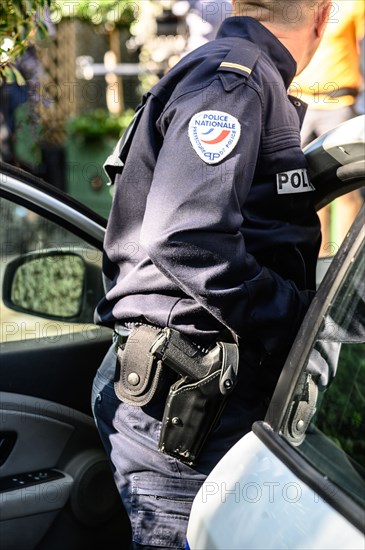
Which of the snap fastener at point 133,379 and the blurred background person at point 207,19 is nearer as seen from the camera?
the snap fastener at point 133,379

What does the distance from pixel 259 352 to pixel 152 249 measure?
33cm

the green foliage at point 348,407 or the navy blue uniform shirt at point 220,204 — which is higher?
the navy blue uniform shirt at point 220,204

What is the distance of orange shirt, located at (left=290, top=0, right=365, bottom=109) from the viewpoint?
13.4 feet

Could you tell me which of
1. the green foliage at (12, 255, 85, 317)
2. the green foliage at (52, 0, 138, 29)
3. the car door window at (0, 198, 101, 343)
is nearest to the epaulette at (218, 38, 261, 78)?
the car door window at (0, 198, 101, 343)

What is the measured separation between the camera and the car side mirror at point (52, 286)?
8.40 feet

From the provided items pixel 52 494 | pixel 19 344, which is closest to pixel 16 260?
pixel 19 344

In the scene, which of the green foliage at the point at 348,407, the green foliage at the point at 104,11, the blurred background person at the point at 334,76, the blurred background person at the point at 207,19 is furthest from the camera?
the green foliage at the point at 104,11

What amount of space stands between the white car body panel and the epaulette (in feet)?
2.36

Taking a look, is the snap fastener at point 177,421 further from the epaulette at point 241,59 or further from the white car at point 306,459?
the epaulette at point 241,59

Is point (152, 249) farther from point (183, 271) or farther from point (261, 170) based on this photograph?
point (261, 170)

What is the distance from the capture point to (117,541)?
2.39 metres

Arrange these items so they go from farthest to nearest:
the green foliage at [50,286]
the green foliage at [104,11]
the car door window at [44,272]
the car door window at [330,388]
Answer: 1. the green foliage at [104,11]
2. the green foliage at [50,286]
3. the car door window at [44,272]
4. the car door window at [330,388]

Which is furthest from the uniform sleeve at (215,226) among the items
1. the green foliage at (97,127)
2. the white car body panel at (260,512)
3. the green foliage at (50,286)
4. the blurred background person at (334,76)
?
the green foliage at (97,127)

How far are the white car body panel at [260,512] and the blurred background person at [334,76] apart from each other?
274 centimetres
